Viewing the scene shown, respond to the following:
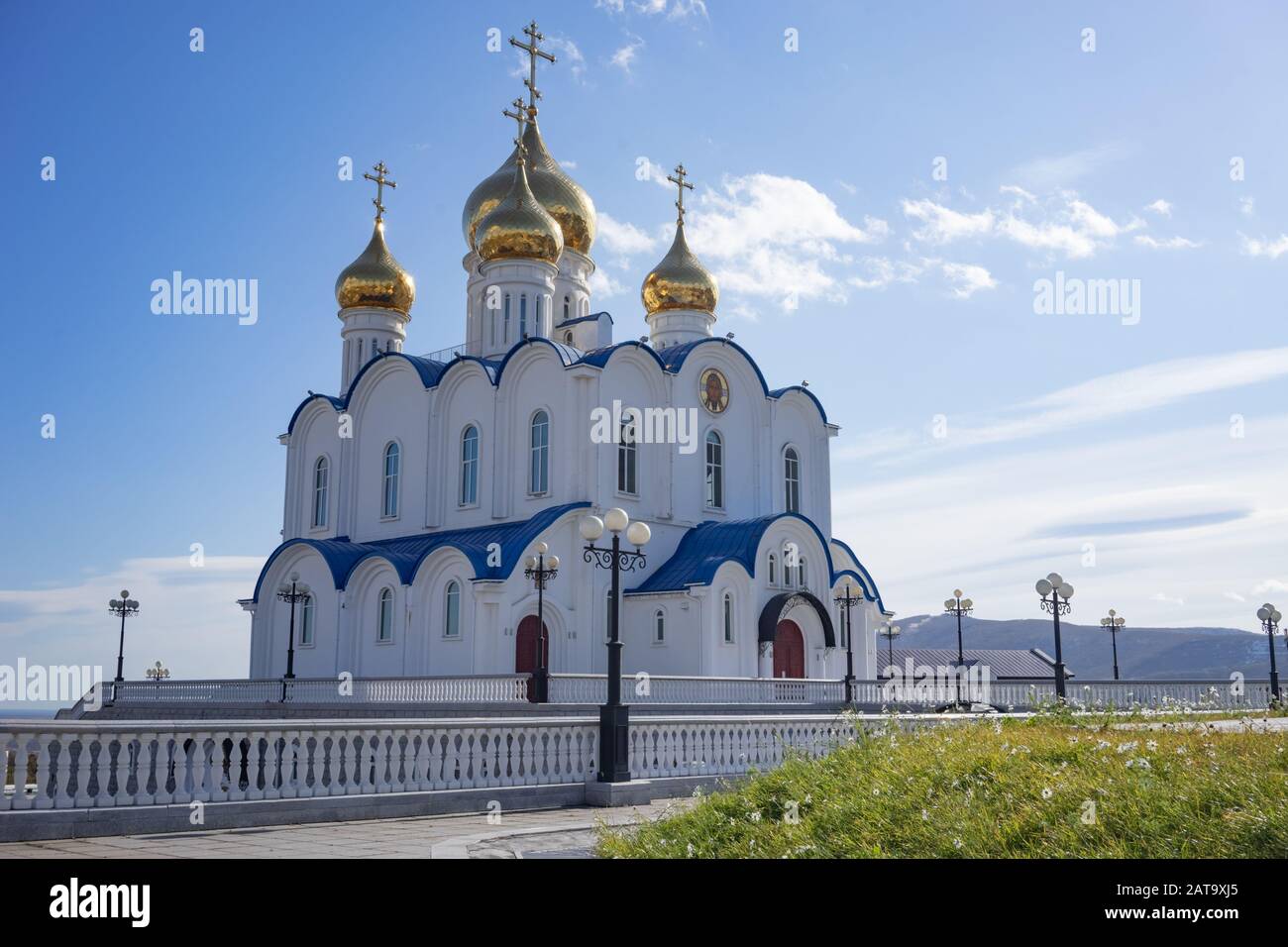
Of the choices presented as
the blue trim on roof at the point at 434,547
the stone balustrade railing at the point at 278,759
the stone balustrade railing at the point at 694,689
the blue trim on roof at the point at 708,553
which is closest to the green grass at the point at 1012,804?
the stone balustrade railing at the point at 278,759

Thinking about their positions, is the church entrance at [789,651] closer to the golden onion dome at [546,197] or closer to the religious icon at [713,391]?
the religious icon at [713,391]

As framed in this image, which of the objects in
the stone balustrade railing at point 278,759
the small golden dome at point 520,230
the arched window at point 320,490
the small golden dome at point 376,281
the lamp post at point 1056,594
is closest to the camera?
the stone balustrade railing at point 278,759

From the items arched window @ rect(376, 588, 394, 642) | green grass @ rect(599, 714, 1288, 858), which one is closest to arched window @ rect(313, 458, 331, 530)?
arched window @ rect(376, 588, 394, 642)

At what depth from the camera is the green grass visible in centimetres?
620

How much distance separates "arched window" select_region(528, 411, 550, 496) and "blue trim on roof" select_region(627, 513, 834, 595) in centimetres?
334

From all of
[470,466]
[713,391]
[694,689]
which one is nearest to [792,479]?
[713,391]

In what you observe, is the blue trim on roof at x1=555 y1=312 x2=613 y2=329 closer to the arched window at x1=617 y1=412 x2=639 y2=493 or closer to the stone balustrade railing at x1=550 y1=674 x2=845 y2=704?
the arched window at x1=617 y1=412 x2=639 y2=493

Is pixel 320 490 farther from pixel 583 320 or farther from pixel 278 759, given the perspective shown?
pixel 278 759

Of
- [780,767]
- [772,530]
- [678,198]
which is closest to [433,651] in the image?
[772,530]

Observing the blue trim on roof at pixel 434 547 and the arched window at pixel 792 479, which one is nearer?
the blue trim on roof at pixel 434 547

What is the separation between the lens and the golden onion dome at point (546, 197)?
114 ft

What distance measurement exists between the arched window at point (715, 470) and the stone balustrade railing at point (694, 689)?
6.85 meters
